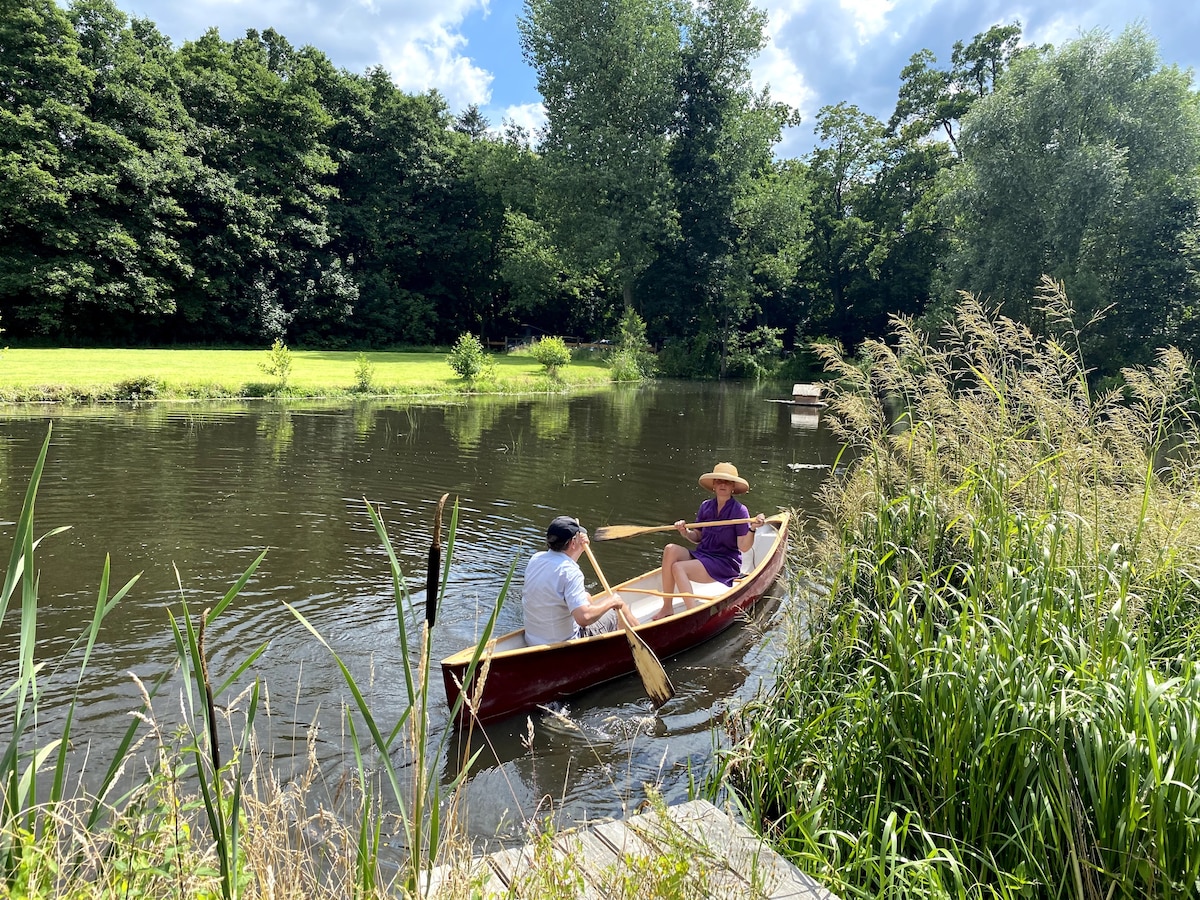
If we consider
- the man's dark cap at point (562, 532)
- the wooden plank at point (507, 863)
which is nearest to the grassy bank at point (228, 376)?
the man's dark cap at point (562, 532)

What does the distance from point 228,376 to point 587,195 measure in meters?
20.9

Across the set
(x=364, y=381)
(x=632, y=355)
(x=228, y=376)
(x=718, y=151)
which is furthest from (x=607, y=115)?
(x=228, y=376)

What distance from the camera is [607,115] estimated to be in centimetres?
3775

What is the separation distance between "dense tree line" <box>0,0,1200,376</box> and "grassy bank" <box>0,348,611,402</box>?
6168 mm

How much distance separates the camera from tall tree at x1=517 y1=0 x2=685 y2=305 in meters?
36.4

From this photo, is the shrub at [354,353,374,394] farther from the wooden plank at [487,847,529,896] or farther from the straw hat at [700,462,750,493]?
the wooden plank at [487,847,529,896]

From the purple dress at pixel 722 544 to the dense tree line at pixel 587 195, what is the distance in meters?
22.1

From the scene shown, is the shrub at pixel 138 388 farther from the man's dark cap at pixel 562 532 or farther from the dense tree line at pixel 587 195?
the man's dark cap at pixel 562 532

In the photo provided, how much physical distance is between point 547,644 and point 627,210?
3499cm

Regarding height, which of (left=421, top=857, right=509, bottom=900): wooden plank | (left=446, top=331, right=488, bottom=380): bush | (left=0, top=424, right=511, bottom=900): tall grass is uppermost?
(left=446, top=331, right=488, bottom=380): bush

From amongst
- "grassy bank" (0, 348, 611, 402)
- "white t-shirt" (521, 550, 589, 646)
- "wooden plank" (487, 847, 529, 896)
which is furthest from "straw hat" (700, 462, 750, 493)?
"grassy bank" (0, 348, 611, 402)

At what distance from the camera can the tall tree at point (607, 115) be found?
3644 centimetres

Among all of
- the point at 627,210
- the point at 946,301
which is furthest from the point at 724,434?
the point at 627,210

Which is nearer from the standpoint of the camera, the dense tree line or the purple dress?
the purple dress
